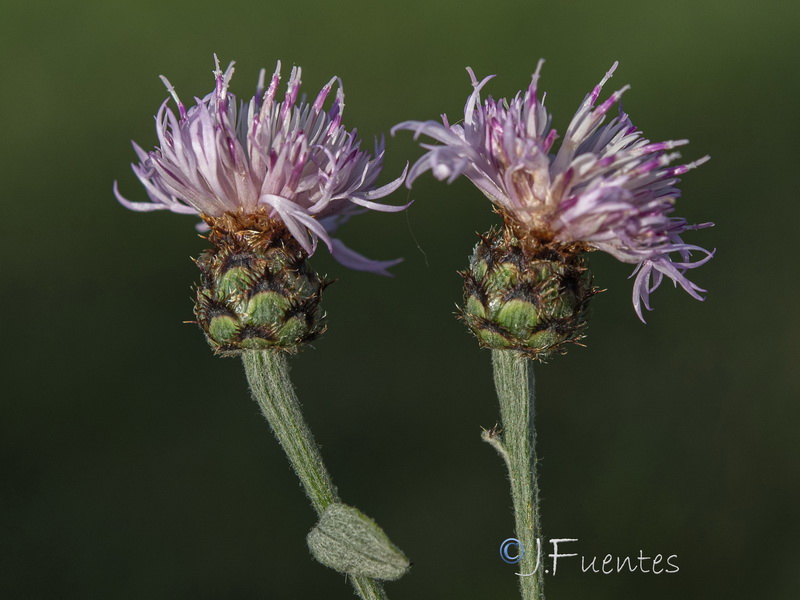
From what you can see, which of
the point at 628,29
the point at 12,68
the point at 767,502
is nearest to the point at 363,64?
the point at 628,29

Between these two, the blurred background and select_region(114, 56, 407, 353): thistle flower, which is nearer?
select_region(114, 56, 407, 353): thistle flower

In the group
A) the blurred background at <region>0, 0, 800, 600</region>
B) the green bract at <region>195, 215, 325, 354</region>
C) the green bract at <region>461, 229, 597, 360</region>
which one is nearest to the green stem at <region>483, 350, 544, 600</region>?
the green bract at <region>461, 229, 597, 360</region>

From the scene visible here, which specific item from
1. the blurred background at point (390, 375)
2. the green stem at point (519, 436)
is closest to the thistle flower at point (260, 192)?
the green stem at point (519, 436)

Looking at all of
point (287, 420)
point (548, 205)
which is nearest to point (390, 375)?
point (287, 420)

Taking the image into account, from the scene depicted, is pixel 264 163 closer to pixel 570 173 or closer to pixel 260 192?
pixel 260 192

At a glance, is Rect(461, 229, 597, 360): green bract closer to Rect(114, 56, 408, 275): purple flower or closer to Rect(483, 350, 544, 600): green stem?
Rect(483, 350, 544, 600): green stem

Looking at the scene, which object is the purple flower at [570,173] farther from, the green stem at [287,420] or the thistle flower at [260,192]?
the green stem at [287,420]
